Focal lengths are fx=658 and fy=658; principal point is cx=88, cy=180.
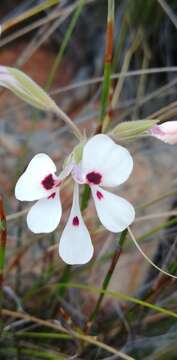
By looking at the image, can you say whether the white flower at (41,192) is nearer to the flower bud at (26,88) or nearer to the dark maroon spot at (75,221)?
the dark maroon spot at (75,221)

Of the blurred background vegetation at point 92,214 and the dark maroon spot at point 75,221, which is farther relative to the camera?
the blurred background vegetation at point 92,214

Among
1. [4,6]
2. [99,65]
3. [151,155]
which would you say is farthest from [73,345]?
[4,6]

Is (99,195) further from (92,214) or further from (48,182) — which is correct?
(92,214)

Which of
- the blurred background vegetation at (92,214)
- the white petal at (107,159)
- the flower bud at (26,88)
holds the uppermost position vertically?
the flower bud at (26,88)

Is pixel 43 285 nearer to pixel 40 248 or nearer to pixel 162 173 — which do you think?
pixel 40 248

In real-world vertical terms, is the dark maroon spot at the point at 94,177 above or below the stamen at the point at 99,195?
above

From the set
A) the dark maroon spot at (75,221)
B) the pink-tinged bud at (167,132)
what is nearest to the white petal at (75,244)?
the dark maroon spot at (75,221)

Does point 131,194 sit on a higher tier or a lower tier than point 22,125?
lower

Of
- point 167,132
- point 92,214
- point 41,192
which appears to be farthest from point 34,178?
A: point 92,214
